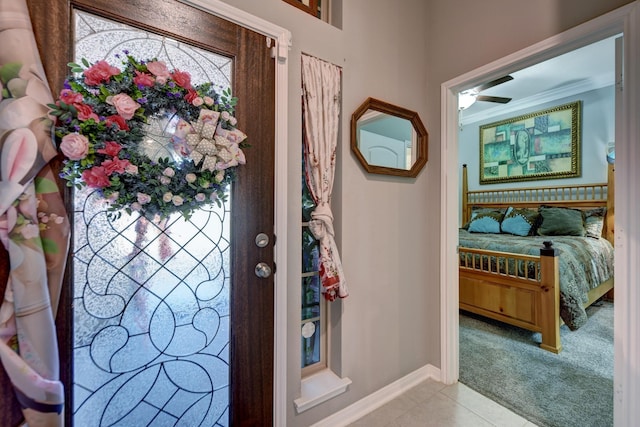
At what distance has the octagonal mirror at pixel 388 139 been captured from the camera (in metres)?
1.63

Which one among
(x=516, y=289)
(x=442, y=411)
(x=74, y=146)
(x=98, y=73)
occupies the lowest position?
(x=442, y=411)

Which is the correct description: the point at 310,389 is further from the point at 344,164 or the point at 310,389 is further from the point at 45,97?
the point at 45,97

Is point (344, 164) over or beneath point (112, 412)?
over

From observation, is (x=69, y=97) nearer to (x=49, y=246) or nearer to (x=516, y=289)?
(x=49, y=246)

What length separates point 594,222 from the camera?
3.44m

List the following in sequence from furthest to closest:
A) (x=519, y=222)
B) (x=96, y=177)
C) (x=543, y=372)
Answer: (x=519, y=222)
(x=543, y=372)
(x=96, y=177)

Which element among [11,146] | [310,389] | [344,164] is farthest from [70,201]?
[310,389]

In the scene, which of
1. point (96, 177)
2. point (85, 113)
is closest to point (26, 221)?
point (96, 177)

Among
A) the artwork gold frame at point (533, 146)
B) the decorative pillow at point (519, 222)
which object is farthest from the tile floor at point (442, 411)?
the artwork gold frame at point (533, 146)

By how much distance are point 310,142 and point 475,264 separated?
2.39m

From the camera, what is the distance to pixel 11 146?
30.2 inches

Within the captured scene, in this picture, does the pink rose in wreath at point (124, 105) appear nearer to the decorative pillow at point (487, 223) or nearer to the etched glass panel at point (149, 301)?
the etched glass panel at point (149, 301)

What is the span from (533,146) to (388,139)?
3.90m

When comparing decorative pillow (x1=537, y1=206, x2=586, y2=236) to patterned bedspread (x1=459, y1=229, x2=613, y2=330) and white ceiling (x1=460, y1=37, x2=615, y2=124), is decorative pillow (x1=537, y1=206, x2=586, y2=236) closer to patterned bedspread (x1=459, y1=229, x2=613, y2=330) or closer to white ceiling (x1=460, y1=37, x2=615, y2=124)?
patterned bedspread (x1=459, y1=229, x2=613, y2=330)
